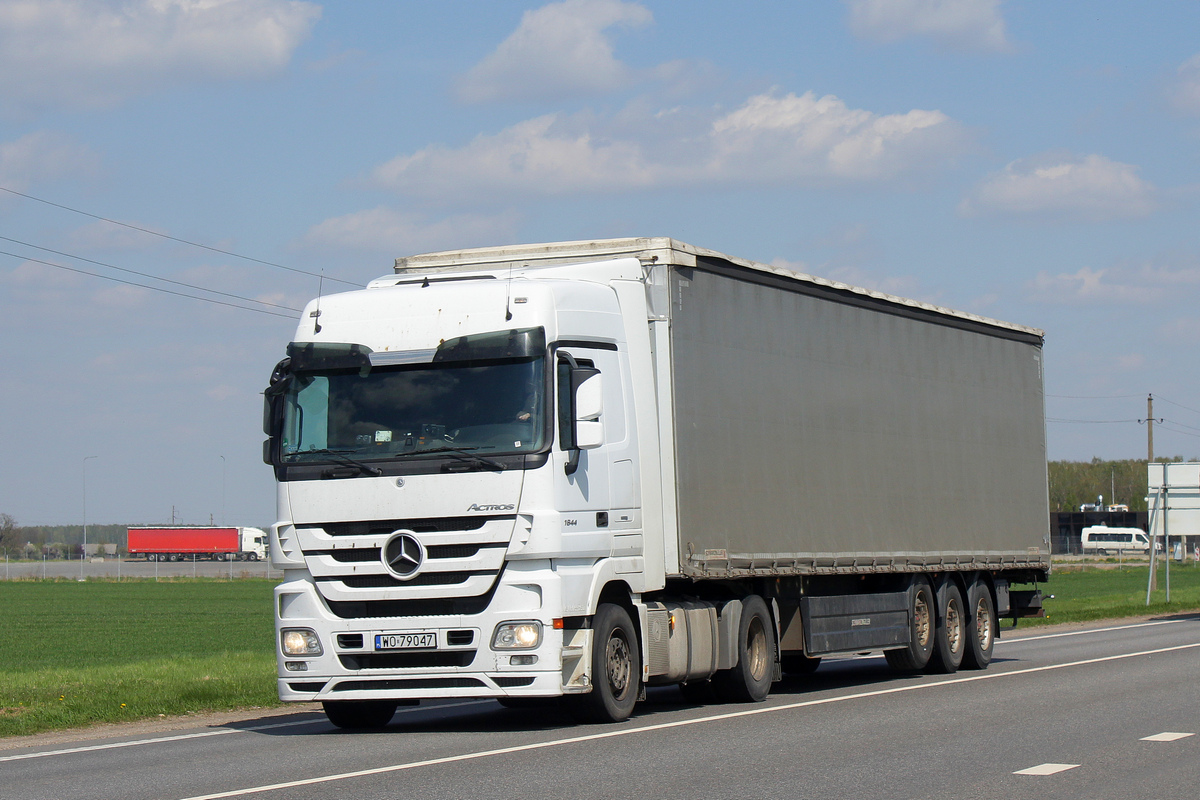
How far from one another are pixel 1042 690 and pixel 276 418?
26.3 ft

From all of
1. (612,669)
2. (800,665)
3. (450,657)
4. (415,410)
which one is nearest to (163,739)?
(450,657)

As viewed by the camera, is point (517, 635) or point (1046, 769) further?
point (517, 635)

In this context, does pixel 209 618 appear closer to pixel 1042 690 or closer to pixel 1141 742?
pixel 1042 690

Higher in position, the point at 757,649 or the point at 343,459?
the point at 343,459

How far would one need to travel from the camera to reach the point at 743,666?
48.9 feet

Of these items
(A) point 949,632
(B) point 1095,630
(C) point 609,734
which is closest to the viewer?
(C) point 609,734

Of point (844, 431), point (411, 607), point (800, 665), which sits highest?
point (844, 431)

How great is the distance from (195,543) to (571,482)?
459 ft

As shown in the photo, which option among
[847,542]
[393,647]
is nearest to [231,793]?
[393,647]

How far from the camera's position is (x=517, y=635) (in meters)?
12.0

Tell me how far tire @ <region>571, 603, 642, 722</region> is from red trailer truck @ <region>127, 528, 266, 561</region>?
13340 cm

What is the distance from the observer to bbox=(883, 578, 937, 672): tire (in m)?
18.4

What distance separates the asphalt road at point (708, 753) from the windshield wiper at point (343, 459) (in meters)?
2.03

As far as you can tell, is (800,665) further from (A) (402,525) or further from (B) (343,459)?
(B) (343,459)
